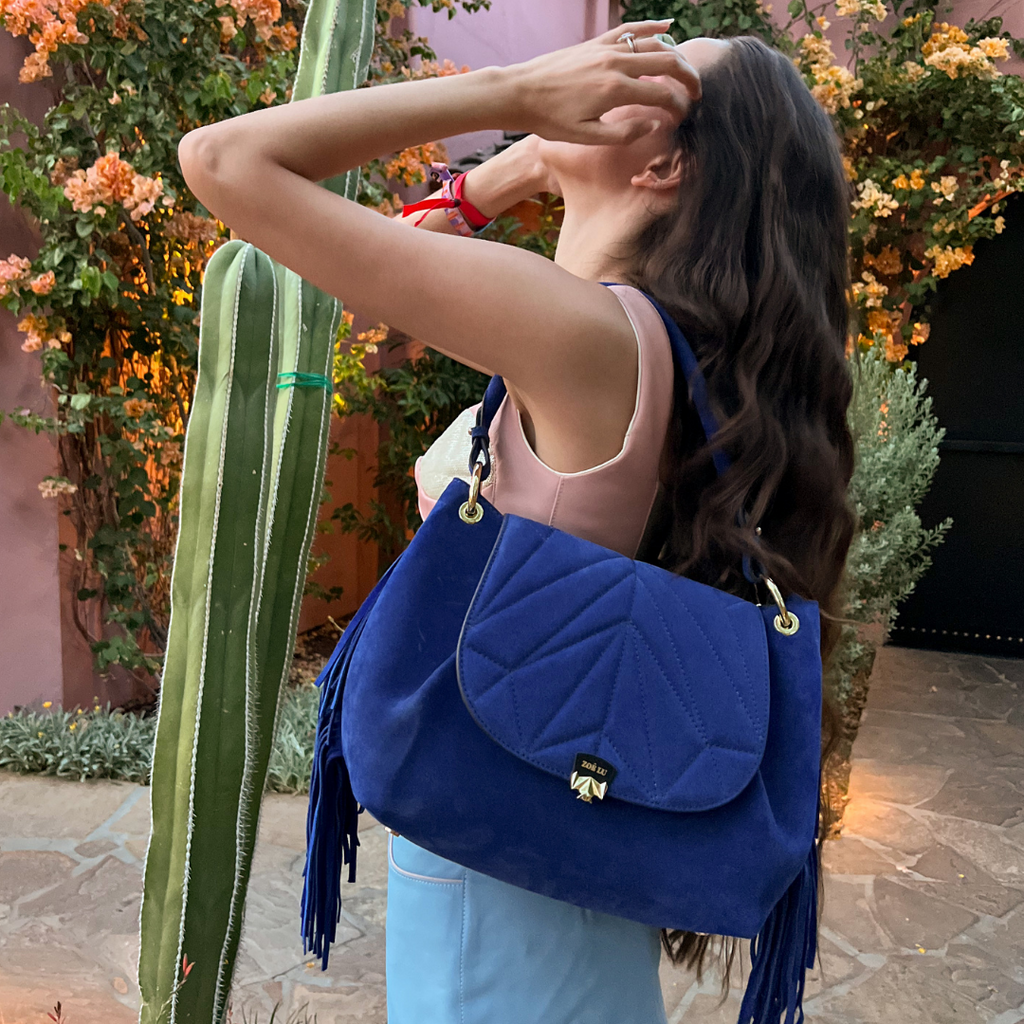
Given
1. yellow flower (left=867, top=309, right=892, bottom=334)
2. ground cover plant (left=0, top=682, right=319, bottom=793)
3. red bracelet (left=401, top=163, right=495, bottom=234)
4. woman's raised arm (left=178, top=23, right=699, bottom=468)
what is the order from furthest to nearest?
yellow flower (left=867, top=309, right=892, bottom=334)
ground cover plant (left=0, top=682, right=319, bottom=793)
red bracelet (left=401, top=163, right=495, bottom=234)
woman's raised arm (left=178, top=23, right=699, bottom=468)

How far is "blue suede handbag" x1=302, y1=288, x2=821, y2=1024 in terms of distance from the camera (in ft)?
2.48

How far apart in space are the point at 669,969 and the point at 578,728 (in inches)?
83.4

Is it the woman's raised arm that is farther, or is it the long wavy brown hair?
the long wavy brown hair

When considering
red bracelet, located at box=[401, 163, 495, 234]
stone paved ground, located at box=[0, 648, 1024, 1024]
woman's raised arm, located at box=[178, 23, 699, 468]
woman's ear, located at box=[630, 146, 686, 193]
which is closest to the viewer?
woman's raised arm, located at box=[178, 23, 699, 468]

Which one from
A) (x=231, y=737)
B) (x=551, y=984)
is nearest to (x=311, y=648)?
(x=231, y=737)

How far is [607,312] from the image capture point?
794mm

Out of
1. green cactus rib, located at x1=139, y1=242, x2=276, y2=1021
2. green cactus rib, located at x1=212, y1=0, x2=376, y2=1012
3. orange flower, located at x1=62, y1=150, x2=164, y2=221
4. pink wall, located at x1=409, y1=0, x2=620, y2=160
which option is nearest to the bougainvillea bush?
orange flower, located at x1=62, y1=150, x2=164, y2=221

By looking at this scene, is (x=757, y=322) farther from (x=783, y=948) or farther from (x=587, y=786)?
(x=783, y=948)

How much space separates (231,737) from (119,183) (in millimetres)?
2574

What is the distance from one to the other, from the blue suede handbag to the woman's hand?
0.99 feet

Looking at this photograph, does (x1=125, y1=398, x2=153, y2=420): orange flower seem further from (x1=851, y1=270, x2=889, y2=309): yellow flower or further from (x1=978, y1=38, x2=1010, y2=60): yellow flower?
(x1=978, y1=38, x2=1010, y2=60): yellow flower

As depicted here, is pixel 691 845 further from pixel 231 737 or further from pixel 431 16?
pixel 431 16

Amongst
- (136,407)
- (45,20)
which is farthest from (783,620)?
(45,20)

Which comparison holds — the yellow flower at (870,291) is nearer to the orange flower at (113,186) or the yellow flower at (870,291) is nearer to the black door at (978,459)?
the black door at (978,459)
